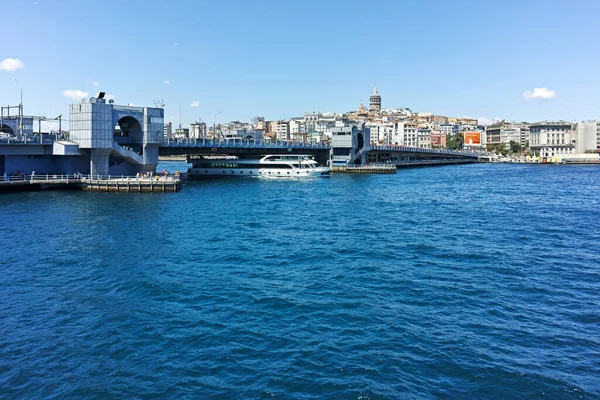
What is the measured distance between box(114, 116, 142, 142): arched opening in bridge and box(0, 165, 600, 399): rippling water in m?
28.2

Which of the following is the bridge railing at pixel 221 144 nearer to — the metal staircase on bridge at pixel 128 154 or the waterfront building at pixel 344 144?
the waterfront building at pixel 344 144

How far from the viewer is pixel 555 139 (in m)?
187

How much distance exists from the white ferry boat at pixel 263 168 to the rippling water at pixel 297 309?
5019cm

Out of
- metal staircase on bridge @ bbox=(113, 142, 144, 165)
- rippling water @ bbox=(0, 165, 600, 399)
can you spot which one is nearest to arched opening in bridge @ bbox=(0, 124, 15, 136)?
metal staircase on bridge @ bbox=(113, 142, 144, 165)

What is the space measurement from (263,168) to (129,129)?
1128 inches

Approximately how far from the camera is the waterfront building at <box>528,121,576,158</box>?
183625mm

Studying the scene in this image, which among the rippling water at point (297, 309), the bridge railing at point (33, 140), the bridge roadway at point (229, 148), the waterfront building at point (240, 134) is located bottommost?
the rippling water at point (297, 309)

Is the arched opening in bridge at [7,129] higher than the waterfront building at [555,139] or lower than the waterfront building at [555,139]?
lower

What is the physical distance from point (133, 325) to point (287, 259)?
10.2 meters

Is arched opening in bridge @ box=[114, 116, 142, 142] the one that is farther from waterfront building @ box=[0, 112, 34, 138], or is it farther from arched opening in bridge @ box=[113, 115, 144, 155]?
waterfront building @ box=[0, 112, 34, 138]

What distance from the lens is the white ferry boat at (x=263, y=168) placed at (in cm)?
8550

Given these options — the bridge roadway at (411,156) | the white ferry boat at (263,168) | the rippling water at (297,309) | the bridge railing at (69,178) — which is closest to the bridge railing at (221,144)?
the white ferry boat at (263,168)

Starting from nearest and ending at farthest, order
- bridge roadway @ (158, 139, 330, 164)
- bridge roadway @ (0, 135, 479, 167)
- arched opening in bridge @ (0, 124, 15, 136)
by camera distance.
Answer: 1. bridge roadway @ (0, 135, 479, 167)
2. arched opening in bridge @ (0, 124, 15, 136)
3. bridge roadway @ (158, 139, 330, 164)

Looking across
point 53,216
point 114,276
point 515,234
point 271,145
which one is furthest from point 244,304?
point 271,145
